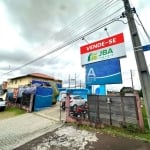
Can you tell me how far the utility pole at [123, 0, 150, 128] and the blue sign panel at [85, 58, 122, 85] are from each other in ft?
8.92

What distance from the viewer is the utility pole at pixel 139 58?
586cm

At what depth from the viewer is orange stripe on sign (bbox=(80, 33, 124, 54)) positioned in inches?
367

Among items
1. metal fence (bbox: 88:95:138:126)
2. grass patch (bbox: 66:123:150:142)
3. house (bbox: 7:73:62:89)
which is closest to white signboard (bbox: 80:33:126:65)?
metal fence (bbox: 88:95:138:126)

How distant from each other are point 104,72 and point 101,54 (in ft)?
4.54

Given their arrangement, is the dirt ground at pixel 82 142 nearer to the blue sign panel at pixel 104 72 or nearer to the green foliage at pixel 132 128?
the green foliage at pixel 132 128

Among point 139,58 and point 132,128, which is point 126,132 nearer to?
point 132,128

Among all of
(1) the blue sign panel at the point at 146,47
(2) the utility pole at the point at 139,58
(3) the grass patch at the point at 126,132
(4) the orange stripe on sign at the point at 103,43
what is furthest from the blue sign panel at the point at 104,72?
(1) the blue sign panel at the point at 146,47

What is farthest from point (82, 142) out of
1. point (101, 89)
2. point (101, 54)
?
point (101, 54)

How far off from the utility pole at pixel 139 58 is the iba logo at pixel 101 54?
10.0 feet

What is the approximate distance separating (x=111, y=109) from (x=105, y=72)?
256cm

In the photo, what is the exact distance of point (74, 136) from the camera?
7.11 m

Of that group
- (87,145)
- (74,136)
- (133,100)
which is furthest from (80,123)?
(133,100)

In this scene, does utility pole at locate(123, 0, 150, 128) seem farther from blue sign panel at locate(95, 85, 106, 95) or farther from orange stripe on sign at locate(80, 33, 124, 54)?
blue sign panel at locate(95, 85, 106, 95)

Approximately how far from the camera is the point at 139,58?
6.17 metres
